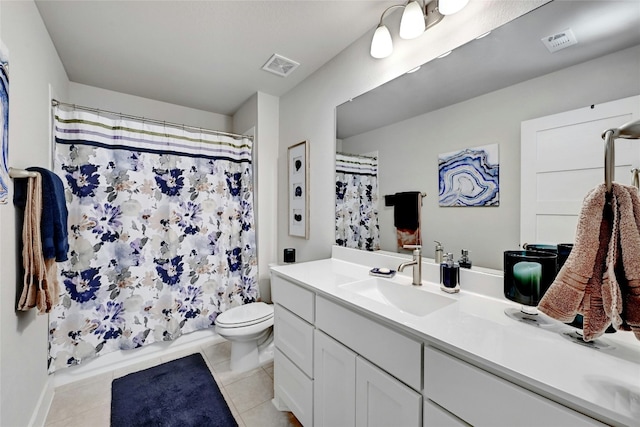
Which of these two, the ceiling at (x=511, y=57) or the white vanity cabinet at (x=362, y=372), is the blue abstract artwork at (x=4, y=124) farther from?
the ceiling at (x=511, y=57)

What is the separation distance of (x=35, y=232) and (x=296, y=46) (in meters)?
1.78

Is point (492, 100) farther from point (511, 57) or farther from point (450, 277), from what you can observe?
point (450, 277)

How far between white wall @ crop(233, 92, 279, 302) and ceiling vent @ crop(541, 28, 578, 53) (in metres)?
2.03

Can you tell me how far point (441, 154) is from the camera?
1.29 metres

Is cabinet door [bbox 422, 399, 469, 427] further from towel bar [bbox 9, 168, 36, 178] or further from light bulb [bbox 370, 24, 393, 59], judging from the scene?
towel bar [bbox 9, 168, 36, 178]

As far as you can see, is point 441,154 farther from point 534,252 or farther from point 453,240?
point 534,252

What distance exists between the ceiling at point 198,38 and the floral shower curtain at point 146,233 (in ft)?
1.47

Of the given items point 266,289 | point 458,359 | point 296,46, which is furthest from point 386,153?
point 266,289

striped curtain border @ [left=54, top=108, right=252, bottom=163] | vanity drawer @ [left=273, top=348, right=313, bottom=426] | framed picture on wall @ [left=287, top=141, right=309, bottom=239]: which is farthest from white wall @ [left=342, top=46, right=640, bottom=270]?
striped curtain border @ [left=54, top=108, right=252, bottom=163]

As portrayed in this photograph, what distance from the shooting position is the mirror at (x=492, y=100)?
0.86m

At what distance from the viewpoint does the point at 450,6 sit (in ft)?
3.79

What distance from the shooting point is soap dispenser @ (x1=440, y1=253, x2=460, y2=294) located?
1.15 metres

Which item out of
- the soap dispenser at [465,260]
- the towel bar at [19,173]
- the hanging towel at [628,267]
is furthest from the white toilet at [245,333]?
the hanging towel at [628,267]

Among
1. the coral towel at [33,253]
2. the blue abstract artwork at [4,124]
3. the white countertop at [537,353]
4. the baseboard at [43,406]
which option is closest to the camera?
the white countertop at [537,353]
